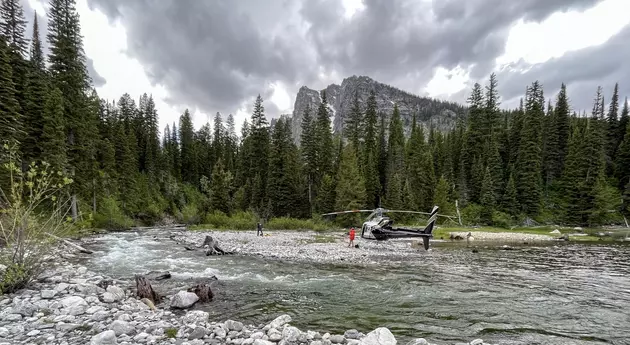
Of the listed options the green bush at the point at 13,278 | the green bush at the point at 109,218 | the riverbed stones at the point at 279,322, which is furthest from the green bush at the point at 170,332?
the green bush at the point at 109,218

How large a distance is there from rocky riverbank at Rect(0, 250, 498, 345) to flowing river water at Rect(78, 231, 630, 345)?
1.39 m

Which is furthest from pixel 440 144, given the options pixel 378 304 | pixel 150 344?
pixel 150 344

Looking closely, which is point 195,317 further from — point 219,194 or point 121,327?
point 219,194

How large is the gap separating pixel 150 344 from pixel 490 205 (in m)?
57.8

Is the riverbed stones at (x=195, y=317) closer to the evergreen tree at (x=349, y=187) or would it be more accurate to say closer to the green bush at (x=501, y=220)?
the evergreen tree at (x=349, y=187)

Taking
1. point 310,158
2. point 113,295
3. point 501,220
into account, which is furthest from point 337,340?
point 501,220

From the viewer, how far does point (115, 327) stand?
6137 mm

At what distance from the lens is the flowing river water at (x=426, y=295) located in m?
8.15

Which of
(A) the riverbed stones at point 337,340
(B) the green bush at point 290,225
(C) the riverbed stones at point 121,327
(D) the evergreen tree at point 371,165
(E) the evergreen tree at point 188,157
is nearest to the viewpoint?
(C) the riverbed stones at point 121,327

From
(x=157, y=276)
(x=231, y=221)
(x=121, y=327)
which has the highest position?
(x=121, y=327)

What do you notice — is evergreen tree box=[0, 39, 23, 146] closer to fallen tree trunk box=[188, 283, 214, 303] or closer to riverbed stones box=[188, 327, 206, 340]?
fallen tree trunk box=[188, 283, 214, 303]

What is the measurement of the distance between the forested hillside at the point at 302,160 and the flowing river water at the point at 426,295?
19888 mm

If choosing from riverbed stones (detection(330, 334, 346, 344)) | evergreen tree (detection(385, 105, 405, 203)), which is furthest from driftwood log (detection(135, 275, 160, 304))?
evergreen tree (detection(385, 105, 405, 203))

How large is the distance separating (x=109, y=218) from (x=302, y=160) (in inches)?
1203
